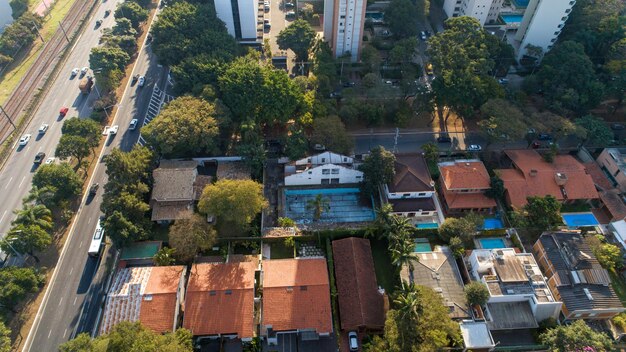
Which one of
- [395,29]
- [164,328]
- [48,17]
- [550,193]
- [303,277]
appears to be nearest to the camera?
[164,328]

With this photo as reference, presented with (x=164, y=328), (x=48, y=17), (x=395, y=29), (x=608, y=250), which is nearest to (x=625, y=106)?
(x=608, y=250)

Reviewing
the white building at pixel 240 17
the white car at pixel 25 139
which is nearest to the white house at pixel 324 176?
the white building at pixel 240 17

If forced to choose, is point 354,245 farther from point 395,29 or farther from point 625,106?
point 625,106

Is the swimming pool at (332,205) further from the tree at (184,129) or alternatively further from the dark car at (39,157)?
the dark car at (39,157)

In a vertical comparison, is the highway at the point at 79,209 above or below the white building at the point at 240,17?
below

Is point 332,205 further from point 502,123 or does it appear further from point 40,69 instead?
point 40,69

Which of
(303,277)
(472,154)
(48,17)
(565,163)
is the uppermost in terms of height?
(48,17)

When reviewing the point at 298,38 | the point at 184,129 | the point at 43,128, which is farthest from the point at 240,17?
the point at 43,128
